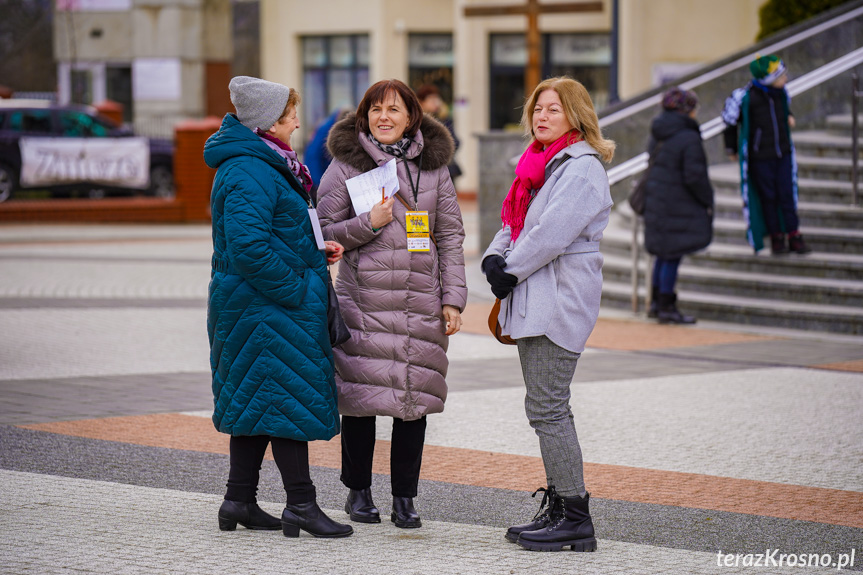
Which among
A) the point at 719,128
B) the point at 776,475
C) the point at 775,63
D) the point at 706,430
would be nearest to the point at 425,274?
the point at 776,475

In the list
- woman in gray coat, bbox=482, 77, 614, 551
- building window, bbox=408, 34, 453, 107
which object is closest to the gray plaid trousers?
woman in gray coat, bbox=482, 77, 614, 551

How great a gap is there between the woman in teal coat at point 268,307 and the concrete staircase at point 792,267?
6.43 metres

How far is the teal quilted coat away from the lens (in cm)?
461

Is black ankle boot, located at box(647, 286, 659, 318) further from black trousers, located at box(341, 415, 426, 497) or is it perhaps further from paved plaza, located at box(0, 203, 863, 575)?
black trousers, located at box(341, 415, 426, 497)

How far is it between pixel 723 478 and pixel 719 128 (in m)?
7.95

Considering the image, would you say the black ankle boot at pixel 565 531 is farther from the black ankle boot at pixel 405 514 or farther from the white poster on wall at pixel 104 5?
the white poster on wall at pixel 104 5

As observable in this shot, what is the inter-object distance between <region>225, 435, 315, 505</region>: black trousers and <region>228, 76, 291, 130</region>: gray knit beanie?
A: 1214mm

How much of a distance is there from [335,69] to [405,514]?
2979 cm

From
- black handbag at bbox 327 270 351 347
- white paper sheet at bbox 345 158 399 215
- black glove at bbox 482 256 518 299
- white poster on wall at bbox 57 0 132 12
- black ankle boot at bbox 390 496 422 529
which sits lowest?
black ankle boot at bbox 390 496 422 529

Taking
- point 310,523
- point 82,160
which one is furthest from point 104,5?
point 310,523

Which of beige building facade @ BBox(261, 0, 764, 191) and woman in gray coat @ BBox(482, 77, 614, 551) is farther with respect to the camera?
beige building facade @ BBox(261, 0, 764, 191)

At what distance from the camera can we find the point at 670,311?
1057 cm

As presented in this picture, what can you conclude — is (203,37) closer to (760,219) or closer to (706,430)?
(760,219)

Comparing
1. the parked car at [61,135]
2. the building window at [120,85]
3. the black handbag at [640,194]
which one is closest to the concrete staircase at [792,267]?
the black handbag at [640,194]
